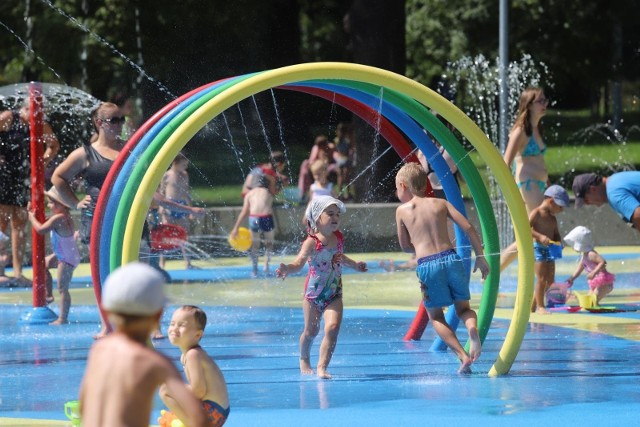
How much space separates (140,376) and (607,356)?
204 inches

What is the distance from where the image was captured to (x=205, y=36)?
29.8 metres

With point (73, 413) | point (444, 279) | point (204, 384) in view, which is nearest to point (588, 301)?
point (444, 279)

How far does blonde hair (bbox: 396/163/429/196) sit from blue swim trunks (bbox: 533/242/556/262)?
2.74 m

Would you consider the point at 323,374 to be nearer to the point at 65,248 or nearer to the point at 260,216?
the point at 65,248

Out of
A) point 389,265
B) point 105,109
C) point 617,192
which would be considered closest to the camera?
point 617,192

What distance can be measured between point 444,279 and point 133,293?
4023mm

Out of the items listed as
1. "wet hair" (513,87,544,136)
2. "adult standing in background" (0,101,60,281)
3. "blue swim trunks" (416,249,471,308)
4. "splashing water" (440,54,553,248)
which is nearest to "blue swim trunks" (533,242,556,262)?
"wet hair" (513,87,544,136)

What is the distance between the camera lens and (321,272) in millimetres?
7504

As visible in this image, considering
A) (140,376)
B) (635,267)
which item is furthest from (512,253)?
(140,376)

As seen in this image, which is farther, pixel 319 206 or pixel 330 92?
pixel 330 92

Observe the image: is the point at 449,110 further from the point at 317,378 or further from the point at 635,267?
the point at 635,267

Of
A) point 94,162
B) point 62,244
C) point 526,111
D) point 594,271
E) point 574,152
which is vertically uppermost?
point 574,152

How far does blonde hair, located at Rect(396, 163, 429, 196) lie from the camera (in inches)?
298

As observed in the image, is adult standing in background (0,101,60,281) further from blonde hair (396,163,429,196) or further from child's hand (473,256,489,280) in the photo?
child's hand (473,256,489,280)
